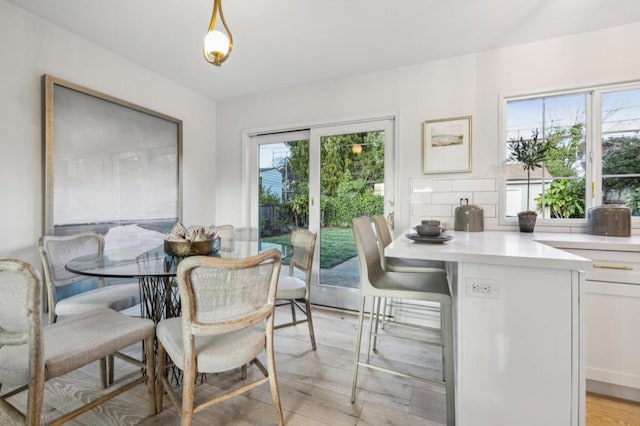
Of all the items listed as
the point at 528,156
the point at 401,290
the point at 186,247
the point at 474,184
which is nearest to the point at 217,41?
the point at 186,247

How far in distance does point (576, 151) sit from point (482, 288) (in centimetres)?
201

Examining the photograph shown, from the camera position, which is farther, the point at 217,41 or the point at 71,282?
the point at 71,282

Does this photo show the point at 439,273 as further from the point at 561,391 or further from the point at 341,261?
the point at 341,261

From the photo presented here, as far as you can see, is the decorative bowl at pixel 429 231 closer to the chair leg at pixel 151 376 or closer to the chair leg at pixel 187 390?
the chair leg at pixel 187 390

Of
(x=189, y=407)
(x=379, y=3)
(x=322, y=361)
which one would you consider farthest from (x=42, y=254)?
(x=379, y=3)

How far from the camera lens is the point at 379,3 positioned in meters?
1.91

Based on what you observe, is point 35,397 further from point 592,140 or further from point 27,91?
point 592,140

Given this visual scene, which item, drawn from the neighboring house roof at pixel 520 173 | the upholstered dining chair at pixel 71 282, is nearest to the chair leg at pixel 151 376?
the upholstered dining chair at pixel 71 282

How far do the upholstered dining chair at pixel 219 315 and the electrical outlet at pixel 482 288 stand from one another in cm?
83

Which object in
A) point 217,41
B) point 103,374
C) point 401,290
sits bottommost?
point 103,374

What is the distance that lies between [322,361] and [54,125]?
2667mm

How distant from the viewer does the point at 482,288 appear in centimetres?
113

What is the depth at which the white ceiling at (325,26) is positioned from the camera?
1921 millimetres

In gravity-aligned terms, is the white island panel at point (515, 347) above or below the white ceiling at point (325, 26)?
below
